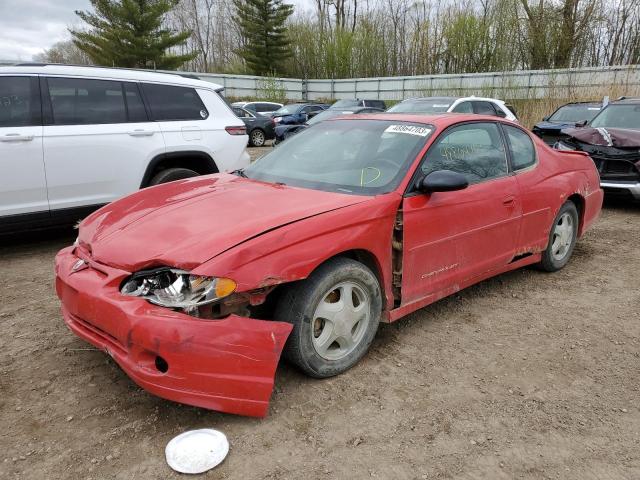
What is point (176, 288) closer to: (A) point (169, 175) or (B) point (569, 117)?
(A) point (169, 175)

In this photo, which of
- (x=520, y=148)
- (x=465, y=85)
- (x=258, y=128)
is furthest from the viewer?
(x=465, y=85)

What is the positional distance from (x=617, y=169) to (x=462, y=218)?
533 centimetres

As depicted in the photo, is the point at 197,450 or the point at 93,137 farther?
the point at 93,137

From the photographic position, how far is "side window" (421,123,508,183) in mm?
3473

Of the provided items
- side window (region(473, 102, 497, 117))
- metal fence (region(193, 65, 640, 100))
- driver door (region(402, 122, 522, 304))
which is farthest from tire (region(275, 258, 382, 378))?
metal fence (region(193, 65, 640, 100))

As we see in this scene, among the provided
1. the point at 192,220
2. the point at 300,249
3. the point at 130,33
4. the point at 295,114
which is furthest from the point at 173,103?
the point at 130,33

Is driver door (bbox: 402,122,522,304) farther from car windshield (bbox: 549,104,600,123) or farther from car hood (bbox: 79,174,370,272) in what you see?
car windshield (bbox: 549,104,600,123)

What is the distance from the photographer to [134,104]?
5508mm

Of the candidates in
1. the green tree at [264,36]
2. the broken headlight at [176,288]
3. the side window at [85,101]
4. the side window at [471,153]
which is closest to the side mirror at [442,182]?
the side window at [471,153]

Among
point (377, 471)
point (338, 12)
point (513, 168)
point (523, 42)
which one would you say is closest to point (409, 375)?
point (377, 471)

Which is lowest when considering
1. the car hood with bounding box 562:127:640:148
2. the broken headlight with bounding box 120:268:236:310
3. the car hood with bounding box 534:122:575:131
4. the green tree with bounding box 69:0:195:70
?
the broken headlight with bounding box 120:268:236:310

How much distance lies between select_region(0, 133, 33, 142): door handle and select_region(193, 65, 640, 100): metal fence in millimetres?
17189

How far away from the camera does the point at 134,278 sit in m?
2.50

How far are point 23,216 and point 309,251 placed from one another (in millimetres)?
3556
